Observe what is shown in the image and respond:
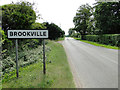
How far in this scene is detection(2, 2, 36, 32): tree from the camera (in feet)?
35.4

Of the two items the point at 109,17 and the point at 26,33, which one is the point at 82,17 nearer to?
the point at 109,17

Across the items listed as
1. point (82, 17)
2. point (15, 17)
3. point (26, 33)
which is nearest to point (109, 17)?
point (15, 17)

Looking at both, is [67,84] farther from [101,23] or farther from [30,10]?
[101,23]

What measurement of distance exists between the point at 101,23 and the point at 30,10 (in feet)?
68.4

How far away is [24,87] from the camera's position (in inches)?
161

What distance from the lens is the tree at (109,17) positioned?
25.0 meters

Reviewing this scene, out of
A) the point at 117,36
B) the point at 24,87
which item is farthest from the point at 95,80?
the point at 117,36

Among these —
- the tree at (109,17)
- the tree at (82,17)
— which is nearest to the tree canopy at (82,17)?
the tree at (82,17)

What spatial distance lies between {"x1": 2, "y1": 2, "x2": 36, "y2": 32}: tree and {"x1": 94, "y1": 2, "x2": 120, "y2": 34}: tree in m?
20.7

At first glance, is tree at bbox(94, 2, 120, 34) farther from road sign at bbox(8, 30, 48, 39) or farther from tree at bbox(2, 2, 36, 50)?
road sign at bbox(8, 30, 48, 39)

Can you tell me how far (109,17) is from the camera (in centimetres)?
2530

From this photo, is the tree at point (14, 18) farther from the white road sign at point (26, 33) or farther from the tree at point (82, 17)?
the tree at point (82, 17)

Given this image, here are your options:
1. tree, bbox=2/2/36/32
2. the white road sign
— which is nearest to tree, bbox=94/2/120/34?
tree, bbox=2/2/36/32

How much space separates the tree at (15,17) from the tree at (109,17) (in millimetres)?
20744
